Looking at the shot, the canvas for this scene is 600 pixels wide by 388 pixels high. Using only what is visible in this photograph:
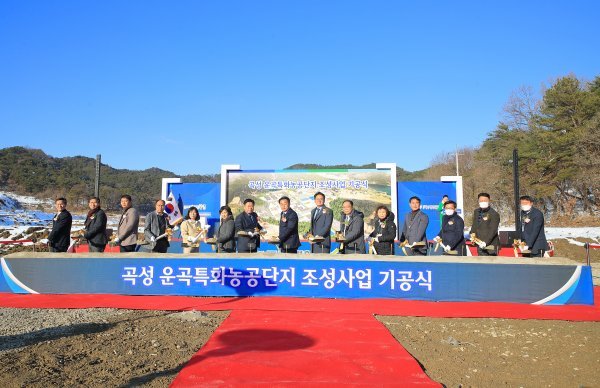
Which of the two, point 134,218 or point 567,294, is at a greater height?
point 134,218

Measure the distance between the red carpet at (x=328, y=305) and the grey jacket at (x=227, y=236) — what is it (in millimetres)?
1364

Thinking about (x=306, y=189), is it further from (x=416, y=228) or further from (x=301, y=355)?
(x=301, y=355)

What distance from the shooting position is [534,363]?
4.11 metres

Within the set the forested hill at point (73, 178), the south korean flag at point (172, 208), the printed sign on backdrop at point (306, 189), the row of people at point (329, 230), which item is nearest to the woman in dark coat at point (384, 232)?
the row of people at point (329, 230)

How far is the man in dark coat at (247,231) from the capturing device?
316 inches

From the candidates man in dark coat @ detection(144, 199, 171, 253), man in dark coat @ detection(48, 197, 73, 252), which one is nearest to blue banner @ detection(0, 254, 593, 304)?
man in dark coat @ detection(48, 197, 73, 252)

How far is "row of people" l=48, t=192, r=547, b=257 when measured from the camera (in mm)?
7445

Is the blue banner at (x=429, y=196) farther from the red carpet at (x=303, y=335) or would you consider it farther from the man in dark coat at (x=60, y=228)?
the man in dark coat at (x=60, y=228)

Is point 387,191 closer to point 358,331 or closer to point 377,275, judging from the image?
point 377,275

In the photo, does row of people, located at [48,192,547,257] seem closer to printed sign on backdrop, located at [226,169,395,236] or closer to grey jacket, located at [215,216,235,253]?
grey jacket, located at [215,216,235,253]

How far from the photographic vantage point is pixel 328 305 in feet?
21.0

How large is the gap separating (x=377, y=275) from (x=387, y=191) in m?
6.01

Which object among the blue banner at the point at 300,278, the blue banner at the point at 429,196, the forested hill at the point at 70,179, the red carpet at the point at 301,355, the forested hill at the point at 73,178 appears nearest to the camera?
the red carpet at the point at 301,355

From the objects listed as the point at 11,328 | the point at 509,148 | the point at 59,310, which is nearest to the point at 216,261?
the point at 59,310
